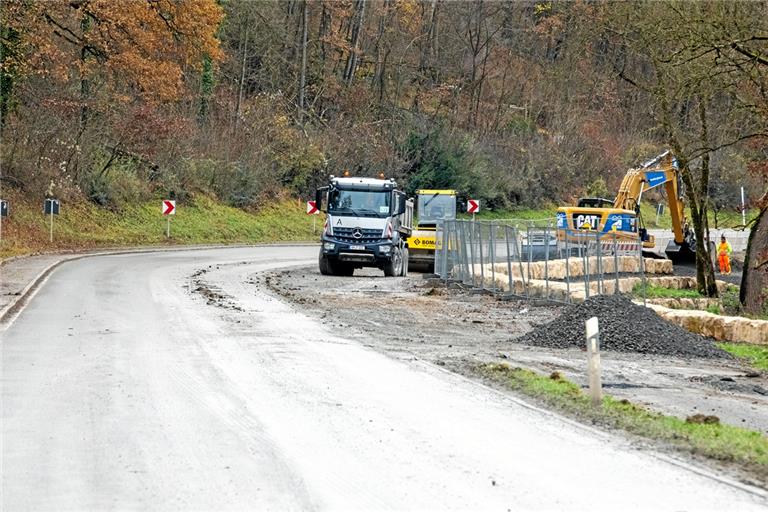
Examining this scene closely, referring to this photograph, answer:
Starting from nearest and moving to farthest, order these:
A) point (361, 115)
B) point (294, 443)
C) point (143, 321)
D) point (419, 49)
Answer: point (294, 443) < point (143, 321) < point (361, 115) < point (419, 49)

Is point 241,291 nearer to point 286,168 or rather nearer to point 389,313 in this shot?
point 389,313

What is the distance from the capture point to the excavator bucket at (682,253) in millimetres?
44375

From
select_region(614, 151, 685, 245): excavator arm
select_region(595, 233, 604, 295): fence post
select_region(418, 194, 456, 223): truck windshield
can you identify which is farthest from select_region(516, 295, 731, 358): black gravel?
select_region(418, 194, 456, 223): truck windshield

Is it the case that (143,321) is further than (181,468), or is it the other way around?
(143,321)

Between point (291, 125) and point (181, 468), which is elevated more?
point (291, 125)

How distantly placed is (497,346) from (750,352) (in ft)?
14.7

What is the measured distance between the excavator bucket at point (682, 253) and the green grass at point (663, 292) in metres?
9.51

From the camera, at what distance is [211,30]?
4684cm

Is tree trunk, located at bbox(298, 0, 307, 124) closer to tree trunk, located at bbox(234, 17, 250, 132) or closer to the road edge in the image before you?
tree trunk, located at bbox(234, 17, 250, 132)

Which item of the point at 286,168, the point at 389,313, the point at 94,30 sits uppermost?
the point at 94,30

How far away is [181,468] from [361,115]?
61.6 m

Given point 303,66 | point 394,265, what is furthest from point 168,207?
point 303,66

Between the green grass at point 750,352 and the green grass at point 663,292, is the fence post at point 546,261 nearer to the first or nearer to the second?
the green grass at point 663,292

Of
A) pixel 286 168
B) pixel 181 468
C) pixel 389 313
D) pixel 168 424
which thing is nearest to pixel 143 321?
pixel 389 313
